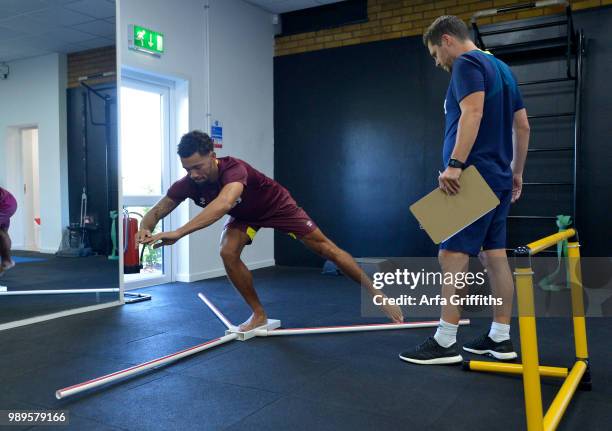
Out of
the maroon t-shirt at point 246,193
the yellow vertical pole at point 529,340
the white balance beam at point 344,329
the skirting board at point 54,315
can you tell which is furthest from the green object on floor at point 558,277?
the skirting board at point 54,315

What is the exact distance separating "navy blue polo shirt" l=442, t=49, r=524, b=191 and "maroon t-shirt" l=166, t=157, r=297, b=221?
3.30 feet

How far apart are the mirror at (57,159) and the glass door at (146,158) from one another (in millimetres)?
543

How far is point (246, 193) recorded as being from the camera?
2.88 metres

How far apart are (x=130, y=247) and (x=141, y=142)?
3.88 ft

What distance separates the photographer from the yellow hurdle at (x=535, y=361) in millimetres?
1377

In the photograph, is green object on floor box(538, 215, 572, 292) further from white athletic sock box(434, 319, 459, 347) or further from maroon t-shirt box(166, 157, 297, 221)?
maroon t-shirt box(166, 157, 297, 221)

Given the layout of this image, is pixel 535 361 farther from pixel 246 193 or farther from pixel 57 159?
pixel 57 159

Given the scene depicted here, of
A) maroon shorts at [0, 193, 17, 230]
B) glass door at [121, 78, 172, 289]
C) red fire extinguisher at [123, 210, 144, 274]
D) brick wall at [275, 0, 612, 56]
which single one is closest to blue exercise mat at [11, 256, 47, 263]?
maroon shorts at [0, 193, 17, 230]

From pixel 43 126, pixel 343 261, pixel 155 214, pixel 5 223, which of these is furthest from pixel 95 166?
pixel 343 261

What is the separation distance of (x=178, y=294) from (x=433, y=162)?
8.92ft

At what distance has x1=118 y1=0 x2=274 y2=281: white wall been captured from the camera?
474 centimetres

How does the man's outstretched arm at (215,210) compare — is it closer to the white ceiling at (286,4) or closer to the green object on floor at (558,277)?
the green object on floor at (558,277)

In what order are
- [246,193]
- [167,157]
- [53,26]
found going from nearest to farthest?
[246,193], [53,26], [167,157]

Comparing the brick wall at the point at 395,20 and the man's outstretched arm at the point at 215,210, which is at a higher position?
the brick wall at the point at 395,20
